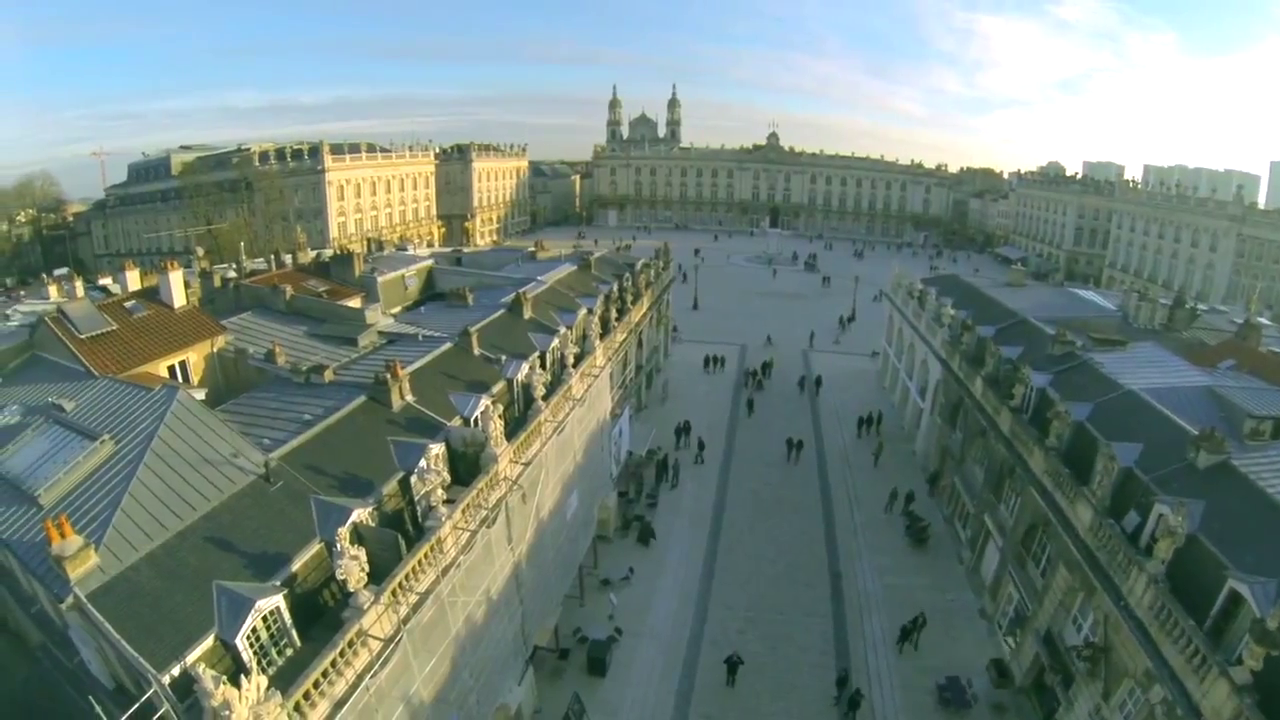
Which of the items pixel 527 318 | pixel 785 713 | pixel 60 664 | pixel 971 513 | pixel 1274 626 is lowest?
pixel 785 713

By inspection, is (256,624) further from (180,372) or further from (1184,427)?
(1184,427)

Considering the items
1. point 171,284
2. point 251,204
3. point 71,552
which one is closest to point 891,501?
point 171,284

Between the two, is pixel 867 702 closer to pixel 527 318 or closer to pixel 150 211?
pixel 527 318

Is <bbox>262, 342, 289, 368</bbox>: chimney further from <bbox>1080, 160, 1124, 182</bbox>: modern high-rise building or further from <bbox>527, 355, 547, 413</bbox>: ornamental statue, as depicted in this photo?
<bbox>1080, 160, 1124, 182</bbox>: modern high-rise building

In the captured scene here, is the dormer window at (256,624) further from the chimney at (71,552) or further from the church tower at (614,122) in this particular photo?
the church tower at (614,122)

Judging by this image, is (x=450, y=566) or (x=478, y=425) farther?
(x=478, y=425)

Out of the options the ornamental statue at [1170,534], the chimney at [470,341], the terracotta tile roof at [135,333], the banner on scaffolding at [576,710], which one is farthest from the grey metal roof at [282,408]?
the ornamental statue at [1170,534]

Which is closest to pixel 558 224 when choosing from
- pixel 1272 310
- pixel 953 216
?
pixel 953 216
